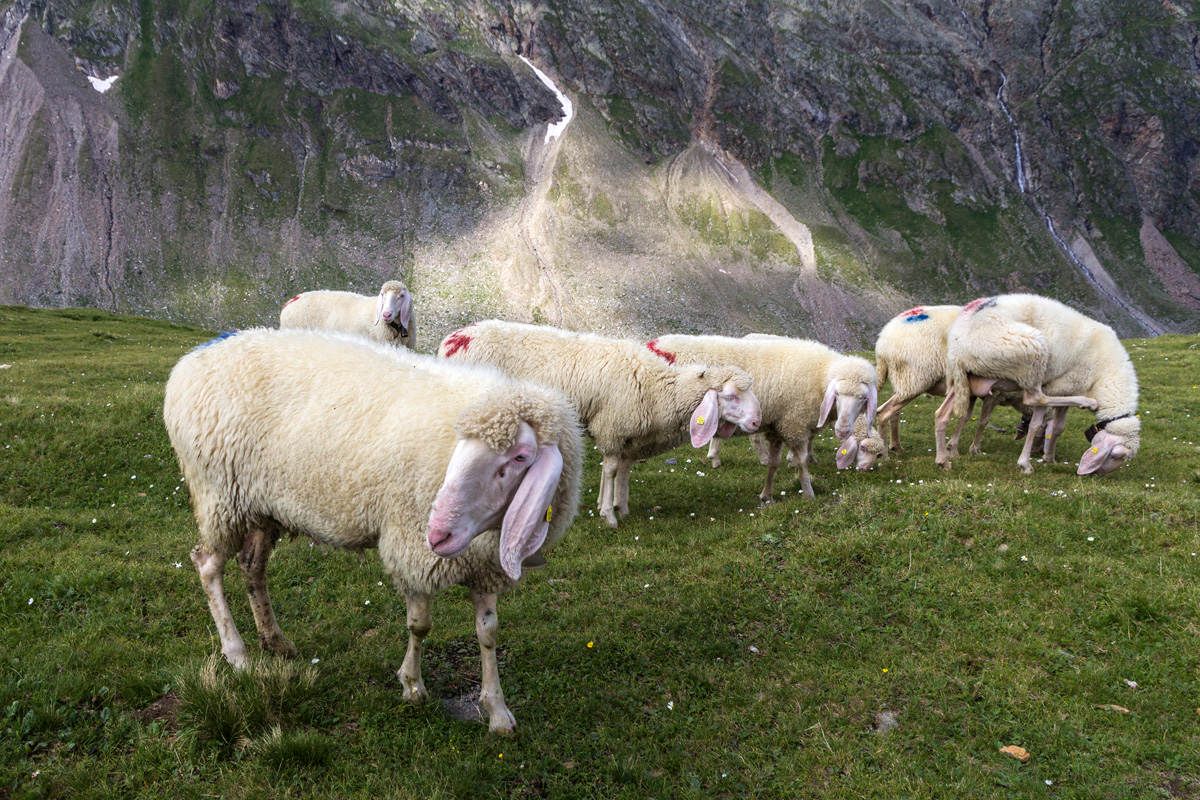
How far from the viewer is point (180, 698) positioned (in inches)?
189

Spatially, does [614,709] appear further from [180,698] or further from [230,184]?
[230,184]

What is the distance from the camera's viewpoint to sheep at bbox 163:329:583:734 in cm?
475

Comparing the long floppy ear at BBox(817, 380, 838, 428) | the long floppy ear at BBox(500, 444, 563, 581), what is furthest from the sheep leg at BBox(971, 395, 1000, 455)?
the long floppy ear at BBox(500, 444, 563, 581)

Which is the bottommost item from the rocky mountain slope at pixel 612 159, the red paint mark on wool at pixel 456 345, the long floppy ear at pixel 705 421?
the long floppy ear at pixel 705 421

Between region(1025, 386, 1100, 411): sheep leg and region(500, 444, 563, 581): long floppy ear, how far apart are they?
11.8 m

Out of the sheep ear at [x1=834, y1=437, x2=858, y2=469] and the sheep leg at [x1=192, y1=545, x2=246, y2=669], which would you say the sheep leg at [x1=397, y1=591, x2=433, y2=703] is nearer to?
the sheep leg at [x1=192, y1=545, x2=246, y2=669]

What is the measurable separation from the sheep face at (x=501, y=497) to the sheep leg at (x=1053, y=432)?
42.2 ft

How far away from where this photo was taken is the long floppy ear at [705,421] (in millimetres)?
9359

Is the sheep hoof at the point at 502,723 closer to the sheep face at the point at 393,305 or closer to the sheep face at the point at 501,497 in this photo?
the sheep face at the point at 501,497

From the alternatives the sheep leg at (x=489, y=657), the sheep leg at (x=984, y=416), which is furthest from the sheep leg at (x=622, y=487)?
the sheep leg at (x=984, y=416)

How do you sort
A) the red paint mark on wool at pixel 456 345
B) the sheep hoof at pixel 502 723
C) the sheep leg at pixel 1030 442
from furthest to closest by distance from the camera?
the sheep leg at pixel 1030 442
the red paint mark on wool at pixel 456 345
the sheep hoof at pixel 502 723

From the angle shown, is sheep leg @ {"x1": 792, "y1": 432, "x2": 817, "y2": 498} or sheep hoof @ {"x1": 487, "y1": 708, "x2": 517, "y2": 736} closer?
sheep hoof @ {"x1": 487, "y1": 708, "x2": 517, "y2": 736}

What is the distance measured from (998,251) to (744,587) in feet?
384

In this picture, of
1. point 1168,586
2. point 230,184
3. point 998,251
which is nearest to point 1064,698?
point 1168,586
